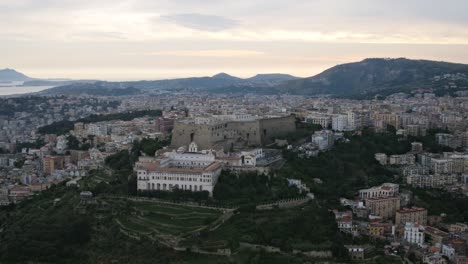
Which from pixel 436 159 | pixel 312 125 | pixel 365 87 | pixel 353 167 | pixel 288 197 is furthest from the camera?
pixel 365 87

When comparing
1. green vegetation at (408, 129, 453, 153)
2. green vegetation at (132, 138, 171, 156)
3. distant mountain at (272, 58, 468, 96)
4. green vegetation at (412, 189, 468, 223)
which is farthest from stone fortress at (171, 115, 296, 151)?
distant mountain at (272, 58, 468, 96)

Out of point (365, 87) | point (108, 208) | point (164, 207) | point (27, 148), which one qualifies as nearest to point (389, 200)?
point (164, 207)

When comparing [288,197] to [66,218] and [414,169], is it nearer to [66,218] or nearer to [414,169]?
[66,218]

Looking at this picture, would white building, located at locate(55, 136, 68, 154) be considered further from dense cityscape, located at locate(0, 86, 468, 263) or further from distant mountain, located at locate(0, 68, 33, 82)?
distant mountain, located at locate(0, 68, 33, 82)

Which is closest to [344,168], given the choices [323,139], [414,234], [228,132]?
[323,139]

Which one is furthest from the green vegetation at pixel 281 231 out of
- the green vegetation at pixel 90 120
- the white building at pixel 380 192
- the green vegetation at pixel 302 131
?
the green vegetation at pixel 90 120
